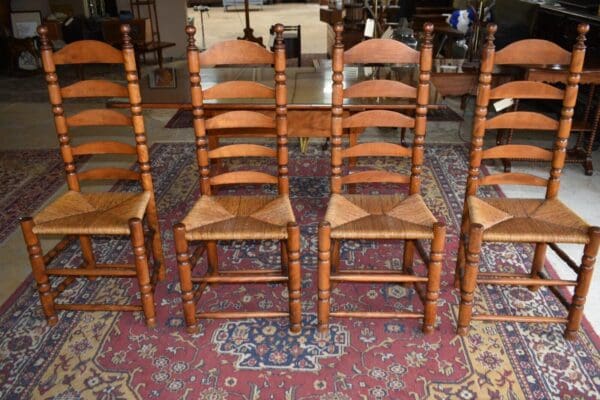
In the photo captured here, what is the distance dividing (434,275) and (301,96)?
5.22 feet

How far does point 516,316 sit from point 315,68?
2541mm

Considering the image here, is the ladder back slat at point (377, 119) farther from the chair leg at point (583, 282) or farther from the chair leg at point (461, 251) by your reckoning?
the chair leg at point (583, 282)

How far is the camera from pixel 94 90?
2.22 metres

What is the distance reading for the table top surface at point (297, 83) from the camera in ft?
10.1

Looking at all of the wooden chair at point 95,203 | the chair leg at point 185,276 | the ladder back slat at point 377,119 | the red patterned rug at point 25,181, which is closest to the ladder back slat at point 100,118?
the wooden chair at point 95,203

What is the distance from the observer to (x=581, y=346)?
6.94 feet

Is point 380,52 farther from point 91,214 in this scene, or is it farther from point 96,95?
point 91,214

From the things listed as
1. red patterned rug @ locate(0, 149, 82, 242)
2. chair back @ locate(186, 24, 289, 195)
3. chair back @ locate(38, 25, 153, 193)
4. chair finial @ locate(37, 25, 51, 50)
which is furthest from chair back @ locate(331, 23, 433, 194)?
red patterned rug @ locate(0, 149, 82, 242)

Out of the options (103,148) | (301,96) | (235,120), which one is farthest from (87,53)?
(301,96)

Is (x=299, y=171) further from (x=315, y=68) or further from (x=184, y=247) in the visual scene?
(x=184, y=247)

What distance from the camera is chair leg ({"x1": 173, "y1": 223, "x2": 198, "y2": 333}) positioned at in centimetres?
202

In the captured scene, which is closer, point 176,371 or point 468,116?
point 176,371

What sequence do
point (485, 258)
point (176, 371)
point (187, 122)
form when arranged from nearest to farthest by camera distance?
point (176, 371) → point (485, 258) → point (187, 122)

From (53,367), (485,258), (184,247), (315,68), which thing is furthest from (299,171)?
(53,367)
